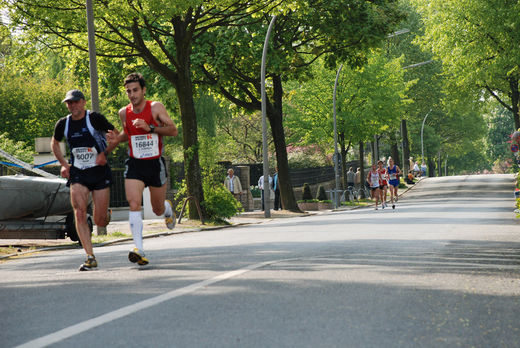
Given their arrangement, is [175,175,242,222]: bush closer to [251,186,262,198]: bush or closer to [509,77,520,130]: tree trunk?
[251,186,262,198]: bush

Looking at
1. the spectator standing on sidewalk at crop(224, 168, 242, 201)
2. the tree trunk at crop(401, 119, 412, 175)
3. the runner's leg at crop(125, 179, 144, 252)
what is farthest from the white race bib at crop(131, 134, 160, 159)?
the tree trunk at crop(401, 119, 412, 175)

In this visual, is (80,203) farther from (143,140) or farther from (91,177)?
(143,140)

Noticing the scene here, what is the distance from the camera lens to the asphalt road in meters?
4.55

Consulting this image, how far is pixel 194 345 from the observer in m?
4.31

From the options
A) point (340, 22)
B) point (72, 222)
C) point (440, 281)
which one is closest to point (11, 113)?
point (340, 22)

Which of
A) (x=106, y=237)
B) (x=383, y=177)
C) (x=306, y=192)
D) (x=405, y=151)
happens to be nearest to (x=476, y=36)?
(x=306, y=192)

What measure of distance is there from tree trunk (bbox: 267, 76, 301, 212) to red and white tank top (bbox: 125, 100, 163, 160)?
2165 centimetres

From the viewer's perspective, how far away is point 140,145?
26.7ft

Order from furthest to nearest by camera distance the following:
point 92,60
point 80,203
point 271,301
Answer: point 92,60
point 80,203
point 271,301

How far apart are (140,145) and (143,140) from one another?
0.08 meters

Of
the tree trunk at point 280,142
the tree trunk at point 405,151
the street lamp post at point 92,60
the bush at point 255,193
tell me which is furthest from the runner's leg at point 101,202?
the tree trunk at point 405,151

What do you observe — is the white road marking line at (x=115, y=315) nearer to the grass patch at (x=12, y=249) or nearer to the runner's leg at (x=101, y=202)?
the runner's leg at (x=101, y=202)

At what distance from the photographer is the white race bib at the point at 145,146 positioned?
26.6ft

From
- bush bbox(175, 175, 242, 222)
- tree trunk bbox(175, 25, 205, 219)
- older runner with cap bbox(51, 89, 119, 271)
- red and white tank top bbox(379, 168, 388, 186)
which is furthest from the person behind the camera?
red and white tank top bbox(379, 168, 388, 186)
